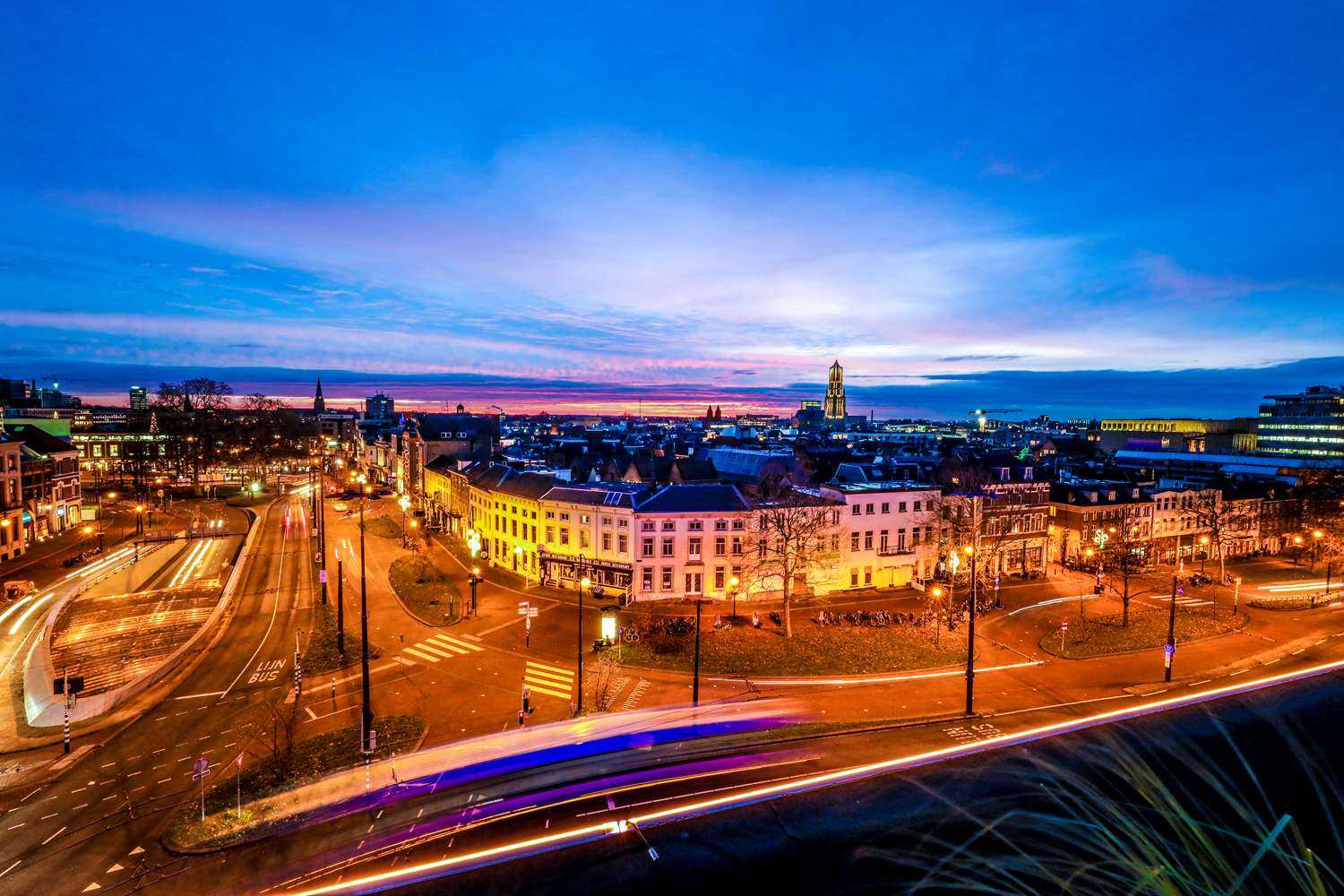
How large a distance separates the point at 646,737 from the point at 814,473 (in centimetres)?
4301

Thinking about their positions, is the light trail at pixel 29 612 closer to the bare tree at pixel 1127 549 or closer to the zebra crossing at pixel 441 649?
the zebra crossing at pixel 441 649

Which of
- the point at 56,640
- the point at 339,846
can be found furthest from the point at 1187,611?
the point at 56,640

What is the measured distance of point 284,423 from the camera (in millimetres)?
128250

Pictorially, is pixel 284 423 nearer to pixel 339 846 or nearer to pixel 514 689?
pixel 514 689

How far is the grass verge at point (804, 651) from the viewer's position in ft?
110

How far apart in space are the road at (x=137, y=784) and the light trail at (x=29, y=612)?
464 inches

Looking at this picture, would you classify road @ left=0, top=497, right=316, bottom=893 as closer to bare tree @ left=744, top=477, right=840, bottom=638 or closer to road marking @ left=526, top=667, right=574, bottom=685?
road marking @ left=526, top=667, right=574, bottom=685

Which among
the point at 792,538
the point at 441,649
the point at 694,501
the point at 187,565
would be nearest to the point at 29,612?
the point at 187,565

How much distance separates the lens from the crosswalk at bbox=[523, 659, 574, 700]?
30344 mm

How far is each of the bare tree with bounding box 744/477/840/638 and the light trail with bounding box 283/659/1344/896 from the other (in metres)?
18.8

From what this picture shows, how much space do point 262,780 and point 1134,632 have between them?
4878cm

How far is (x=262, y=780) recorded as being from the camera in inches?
867

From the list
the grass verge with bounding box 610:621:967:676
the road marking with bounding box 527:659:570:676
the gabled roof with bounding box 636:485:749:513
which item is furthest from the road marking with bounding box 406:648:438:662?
the gabled roof with bounding box 636:485:749:513

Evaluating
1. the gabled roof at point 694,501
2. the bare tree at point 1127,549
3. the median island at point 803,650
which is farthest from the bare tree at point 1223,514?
the gabled roof at point 694,501
